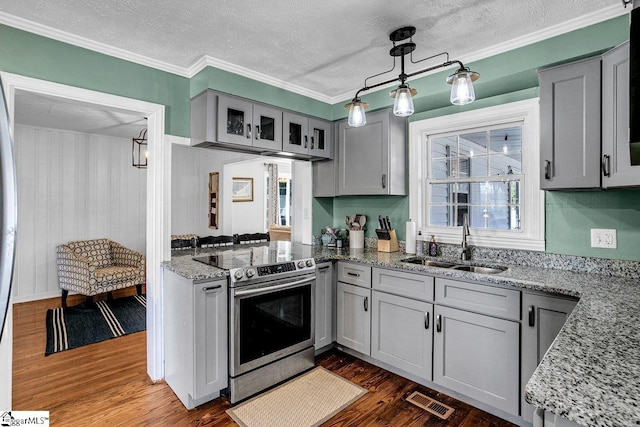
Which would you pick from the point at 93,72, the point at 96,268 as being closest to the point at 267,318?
the point at 93,72

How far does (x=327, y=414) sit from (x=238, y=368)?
0.67 meters

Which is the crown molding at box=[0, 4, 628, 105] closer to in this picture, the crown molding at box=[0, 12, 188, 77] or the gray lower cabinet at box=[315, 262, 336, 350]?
the crown molding at box=[0, 12, 188, 77]

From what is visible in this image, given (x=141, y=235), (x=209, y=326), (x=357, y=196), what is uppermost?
(x=357, y=196)

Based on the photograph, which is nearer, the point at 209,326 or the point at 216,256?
the point at 209,326

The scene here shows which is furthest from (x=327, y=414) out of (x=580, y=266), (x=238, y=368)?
(x=580, y=266)

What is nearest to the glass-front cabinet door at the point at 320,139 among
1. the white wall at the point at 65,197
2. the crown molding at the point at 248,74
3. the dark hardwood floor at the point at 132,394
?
the crown molding at the point at 248,74

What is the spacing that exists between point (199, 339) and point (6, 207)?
1903 mm

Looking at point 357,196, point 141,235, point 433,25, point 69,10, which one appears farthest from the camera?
point 141,235

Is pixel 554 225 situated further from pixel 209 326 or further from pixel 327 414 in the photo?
pixel 209 326

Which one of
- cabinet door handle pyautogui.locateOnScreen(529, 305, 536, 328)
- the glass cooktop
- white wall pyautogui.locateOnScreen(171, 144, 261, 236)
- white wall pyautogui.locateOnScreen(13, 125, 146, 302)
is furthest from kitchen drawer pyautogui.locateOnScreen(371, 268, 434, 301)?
white wall pyautogui.locateOnScreen(13, 125, 146, 302)

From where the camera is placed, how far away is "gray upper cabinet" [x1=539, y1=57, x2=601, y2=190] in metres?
1.96

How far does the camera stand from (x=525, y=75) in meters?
2.36

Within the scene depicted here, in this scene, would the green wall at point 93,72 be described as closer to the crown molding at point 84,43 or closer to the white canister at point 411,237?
the crown molding at point 84,43

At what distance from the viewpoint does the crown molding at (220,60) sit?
6.61 ft
